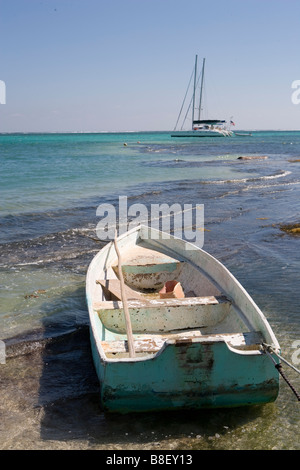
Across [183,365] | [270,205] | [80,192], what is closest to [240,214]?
[270,205]

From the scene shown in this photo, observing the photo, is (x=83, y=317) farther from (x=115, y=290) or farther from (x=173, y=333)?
(x=173, y=333)

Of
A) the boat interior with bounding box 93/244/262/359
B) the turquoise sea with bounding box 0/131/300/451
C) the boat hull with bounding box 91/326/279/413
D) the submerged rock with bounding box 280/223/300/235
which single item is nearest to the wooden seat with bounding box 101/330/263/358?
the boat interior with bounding box 93/244/262/359

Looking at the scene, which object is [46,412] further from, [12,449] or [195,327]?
[195,327]

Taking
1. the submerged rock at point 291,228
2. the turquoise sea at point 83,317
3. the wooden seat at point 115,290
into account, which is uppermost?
the submerged rock at point 291,228

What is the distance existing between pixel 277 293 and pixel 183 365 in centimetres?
388

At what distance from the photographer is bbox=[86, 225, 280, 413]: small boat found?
407cm

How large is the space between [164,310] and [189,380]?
5.21ft

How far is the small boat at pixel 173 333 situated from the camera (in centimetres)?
A: 407

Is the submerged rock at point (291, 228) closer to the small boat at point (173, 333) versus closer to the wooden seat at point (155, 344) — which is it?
the small boat at point (173, 333)

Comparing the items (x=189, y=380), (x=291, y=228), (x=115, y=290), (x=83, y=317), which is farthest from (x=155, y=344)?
(x=291, y=228)

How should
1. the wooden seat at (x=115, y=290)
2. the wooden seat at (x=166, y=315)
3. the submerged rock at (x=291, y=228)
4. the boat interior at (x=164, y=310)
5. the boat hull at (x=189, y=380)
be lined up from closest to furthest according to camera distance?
the boat hull at (x=189, y=380) → the boat interior at (x=164, y=310) → the wooden seat at (x=166, y=315) → the wooden seat at (x=115, y=290) → the submerged rock at (x=291, y=228)

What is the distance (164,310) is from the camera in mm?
5645

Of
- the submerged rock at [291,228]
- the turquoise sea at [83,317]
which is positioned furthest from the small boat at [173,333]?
the submerged rock at [291,228]

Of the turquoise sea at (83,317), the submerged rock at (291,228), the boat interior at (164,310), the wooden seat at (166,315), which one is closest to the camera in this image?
the turquoise sea at (83,317)
